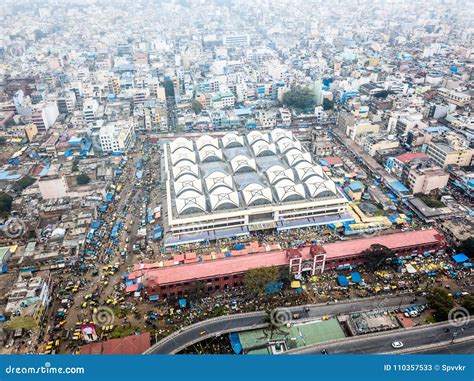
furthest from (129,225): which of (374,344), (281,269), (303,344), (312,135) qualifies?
(312,135)

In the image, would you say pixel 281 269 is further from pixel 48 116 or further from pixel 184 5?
pixel 184 5

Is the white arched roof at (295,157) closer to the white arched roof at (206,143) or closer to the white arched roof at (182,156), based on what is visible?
the white arched roof at (206,143)

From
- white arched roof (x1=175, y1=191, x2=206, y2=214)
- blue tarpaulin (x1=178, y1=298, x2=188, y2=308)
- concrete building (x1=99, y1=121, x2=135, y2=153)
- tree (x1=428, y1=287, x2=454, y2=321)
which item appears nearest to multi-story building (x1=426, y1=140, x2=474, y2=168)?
tree (x1=428, y1=287, x2=454, y2=321)

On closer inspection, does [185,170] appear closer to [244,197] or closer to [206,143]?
[206,143]

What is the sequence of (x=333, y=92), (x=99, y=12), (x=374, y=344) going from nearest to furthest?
1. (x=374, y=344)
2. (x=333, y=92)
3. (x=99, y=12)

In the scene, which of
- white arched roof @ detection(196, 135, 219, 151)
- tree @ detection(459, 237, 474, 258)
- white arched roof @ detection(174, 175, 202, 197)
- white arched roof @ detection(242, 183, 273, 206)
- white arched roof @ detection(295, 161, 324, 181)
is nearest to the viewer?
tree @ detection(459, 237, 474, 258)

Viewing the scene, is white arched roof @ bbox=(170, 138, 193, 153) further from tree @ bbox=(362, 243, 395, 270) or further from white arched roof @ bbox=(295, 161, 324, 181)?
tree @ bbox=(362, 243, 395, 270)

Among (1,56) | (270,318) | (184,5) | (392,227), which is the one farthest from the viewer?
(184,5)
